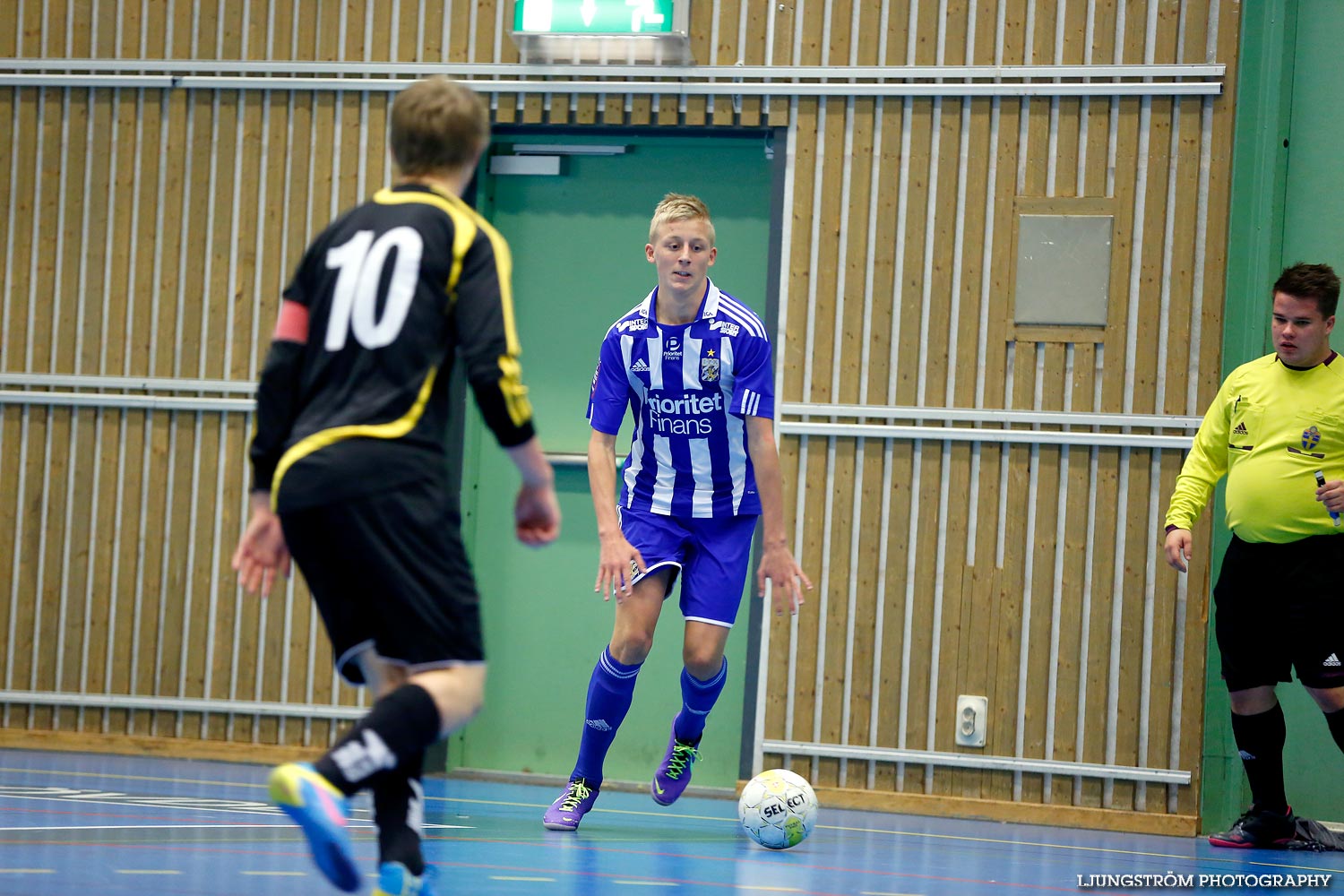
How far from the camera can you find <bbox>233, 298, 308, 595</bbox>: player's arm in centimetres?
307

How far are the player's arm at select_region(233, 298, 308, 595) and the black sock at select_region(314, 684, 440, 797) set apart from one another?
40cm

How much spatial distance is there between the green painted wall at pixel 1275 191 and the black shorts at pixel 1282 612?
1.00 m

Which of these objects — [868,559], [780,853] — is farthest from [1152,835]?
[780,853]

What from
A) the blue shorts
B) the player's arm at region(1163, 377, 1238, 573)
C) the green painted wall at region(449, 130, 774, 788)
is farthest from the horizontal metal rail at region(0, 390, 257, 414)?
the player's arm at region(1163, 377, 1238, 573)

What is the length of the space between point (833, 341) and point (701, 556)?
86.7 inches

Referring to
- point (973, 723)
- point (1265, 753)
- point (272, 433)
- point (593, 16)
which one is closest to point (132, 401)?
point (593, 16)

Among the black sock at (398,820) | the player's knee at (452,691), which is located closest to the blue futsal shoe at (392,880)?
the black sock at (398,820)

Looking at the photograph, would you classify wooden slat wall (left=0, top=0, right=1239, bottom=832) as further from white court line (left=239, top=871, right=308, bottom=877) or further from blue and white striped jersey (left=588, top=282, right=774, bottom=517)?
white court line (left=239, top=871, right=308, bottom=877)

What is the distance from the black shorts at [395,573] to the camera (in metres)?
2.91

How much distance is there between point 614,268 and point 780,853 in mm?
3655

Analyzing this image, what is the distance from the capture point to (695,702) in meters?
5.50

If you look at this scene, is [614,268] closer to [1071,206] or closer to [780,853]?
[1071,206]

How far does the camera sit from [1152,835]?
672 cm

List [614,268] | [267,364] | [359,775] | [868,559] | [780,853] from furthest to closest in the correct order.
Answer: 1. [614,268]
2. [868,559]
3. [780,853]
4. [267,364]
5. [359,775]
